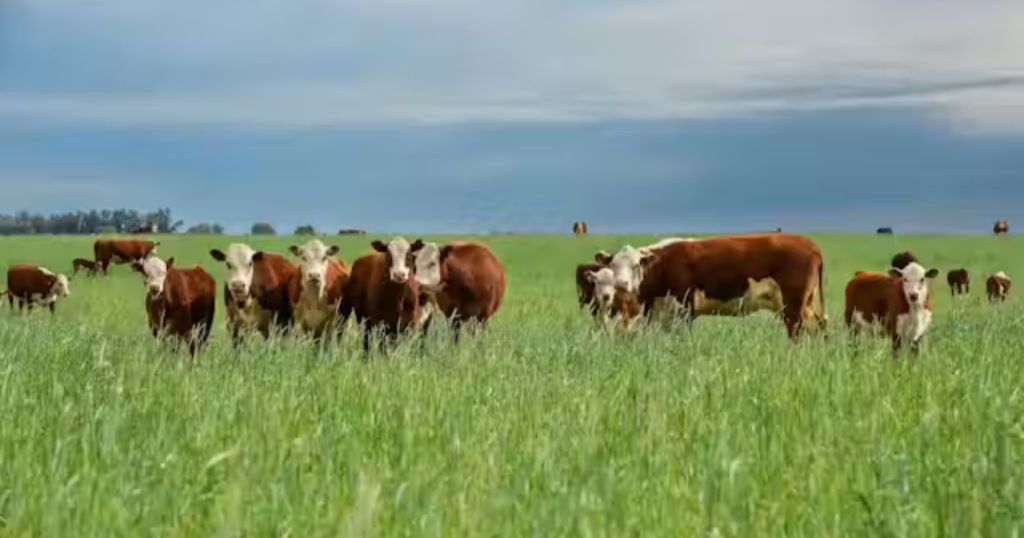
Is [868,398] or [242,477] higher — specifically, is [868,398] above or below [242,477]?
below

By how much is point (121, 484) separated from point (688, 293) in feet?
43.6

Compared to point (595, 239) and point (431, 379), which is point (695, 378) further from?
point (595, 239)

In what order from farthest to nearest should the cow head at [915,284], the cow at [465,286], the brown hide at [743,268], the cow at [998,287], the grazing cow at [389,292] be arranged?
the cow at [998,287]
the brown hide at [743,268]
the cow at [465,286]
the grazing cow at [389,292]
the cow head at [915,284]

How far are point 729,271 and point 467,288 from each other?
13.7ft

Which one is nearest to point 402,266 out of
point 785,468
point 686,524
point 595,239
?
point 785,468

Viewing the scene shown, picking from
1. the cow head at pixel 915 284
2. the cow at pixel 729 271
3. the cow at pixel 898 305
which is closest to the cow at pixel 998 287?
the cow at pixel 729 271

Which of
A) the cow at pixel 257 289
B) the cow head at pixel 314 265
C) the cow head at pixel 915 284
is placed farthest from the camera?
the cow at pixel 257 289

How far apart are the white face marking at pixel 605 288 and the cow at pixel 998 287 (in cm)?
1621

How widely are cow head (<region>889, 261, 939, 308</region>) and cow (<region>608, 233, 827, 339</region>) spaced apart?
9.23ft

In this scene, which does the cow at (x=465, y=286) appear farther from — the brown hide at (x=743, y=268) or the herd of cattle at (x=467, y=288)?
the brown hide at (x=743, y=268)

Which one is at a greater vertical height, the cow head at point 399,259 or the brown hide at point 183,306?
the cow head at point 399,259

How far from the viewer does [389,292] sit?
14242 millimetres

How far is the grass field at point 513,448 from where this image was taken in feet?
13.8

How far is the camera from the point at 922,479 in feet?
16.5
